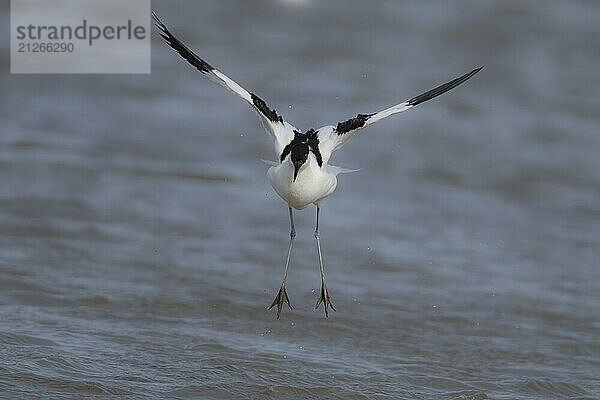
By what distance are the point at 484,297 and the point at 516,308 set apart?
32 centimetres

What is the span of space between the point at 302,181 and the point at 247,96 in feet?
2.10

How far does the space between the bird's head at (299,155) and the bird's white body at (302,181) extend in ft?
0.27

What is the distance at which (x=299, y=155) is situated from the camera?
6.88m

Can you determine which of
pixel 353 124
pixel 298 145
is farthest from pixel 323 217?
pixel 298 145

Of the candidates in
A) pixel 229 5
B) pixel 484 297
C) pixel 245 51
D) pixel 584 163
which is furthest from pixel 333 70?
pixel 484 297

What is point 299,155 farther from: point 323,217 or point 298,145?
point 323,217

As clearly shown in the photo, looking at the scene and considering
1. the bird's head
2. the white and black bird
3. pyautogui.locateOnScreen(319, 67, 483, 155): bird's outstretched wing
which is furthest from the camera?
pyautogui.locateOnScreen(319, 67, 483, 155): bird's outstretched wing

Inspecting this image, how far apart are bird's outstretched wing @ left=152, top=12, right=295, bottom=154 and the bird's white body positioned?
207mm

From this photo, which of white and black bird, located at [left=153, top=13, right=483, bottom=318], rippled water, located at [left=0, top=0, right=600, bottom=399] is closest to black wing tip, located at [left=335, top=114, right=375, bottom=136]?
white and black bird, located at [left=153, top=13, right=483, bottom=318]

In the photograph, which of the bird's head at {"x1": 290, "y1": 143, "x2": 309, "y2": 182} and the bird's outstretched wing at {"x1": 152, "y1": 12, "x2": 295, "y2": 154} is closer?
the bird's head at {"x1": 290, "y1": 143, "x2": 309, "y2": 182}

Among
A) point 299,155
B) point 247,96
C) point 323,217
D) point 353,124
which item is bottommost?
point 323,217

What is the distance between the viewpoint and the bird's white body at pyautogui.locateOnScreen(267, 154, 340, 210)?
7141 mm

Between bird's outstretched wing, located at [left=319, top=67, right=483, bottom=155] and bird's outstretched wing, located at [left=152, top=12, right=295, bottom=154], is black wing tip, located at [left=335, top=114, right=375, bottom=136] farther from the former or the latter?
bird's outstretched wing, located at [left=152, top=12, right=295, bottom=154]

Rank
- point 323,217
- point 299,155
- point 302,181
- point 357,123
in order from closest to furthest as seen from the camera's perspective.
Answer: point 299,155 → point 302,181 → point 357,123 → point 323,217
